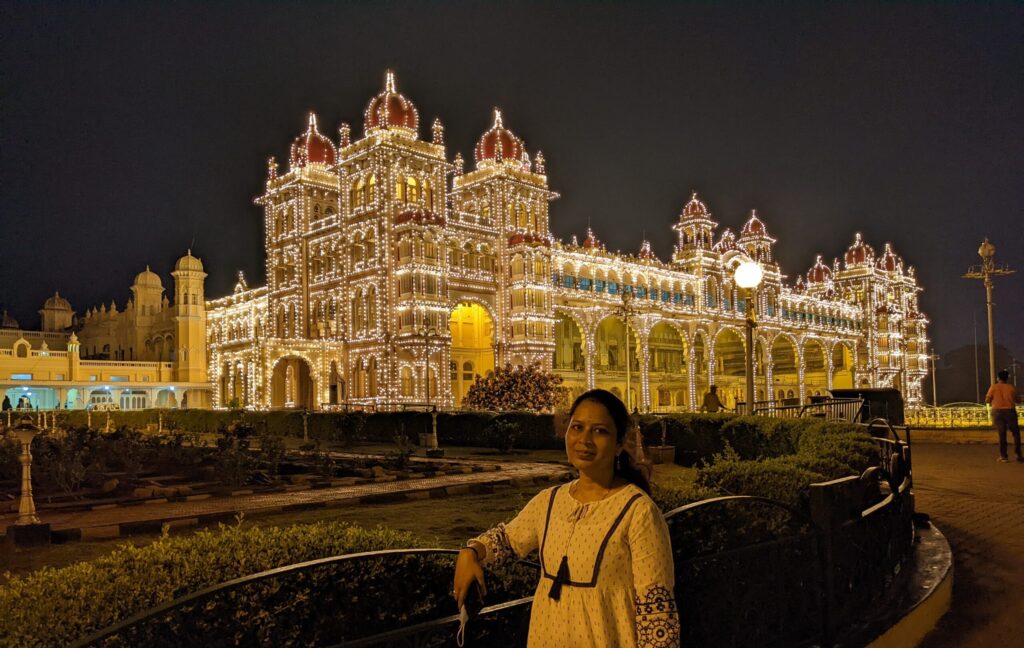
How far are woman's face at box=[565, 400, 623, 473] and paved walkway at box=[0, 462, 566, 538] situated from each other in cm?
803

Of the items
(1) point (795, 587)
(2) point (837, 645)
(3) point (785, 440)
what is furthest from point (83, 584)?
(3) point (785, 440)

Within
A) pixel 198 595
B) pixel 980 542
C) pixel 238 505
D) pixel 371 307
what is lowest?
pixel 980 542

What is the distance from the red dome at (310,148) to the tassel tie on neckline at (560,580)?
165 ft

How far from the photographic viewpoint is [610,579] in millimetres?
2977

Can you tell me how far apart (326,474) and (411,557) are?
1248 centimetres

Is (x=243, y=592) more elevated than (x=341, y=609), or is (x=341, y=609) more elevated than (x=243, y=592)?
(x=243, y=592)

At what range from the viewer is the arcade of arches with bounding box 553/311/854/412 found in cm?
5528

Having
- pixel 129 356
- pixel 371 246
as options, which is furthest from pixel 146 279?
pixel 371 246

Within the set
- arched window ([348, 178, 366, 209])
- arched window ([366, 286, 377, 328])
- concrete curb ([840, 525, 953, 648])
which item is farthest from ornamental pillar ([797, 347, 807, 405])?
concrete curb ([840, 525, 953, 648])

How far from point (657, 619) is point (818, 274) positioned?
85.8 metres

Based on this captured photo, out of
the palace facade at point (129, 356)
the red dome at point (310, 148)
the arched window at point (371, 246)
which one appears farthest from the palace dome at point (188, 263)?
the arched window at point (371, 246)

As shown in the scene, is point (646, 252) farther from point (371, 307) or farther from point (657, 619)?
point (657, 619)

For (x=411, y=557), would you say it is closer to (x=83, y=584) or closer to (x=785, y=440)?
(x=83, y=584)

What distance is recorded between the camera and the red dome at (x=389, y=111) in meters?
44.1
